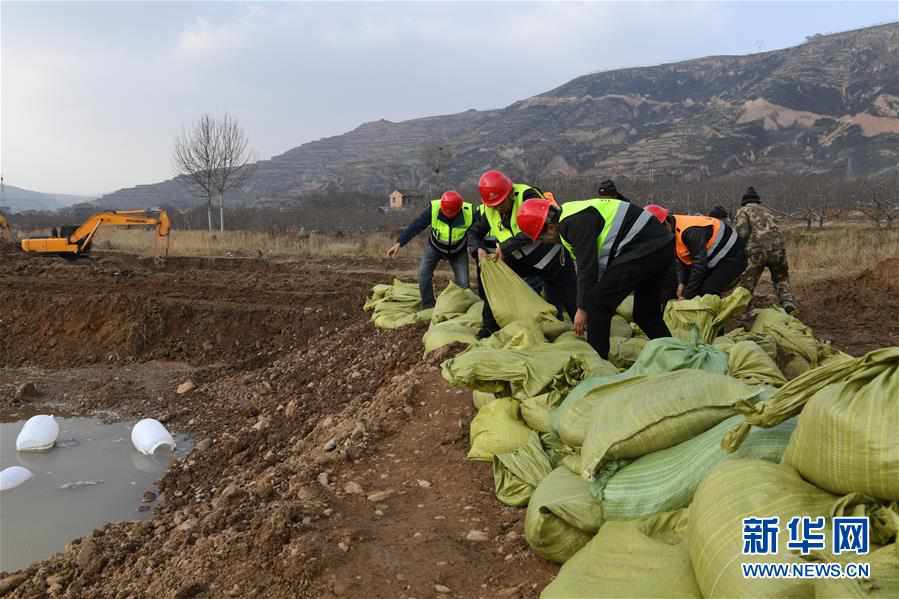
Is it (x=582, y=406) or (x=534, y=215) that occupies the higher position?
(x=534, y=215)

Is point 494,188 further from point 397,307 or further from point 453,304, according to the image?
point 397,307

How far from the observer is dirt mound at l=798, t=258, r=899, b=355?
19.3 feet

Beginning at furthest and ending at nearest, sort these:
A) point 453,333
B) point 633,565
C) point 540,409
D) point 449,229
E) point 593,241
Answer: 1. point 449,229
2. point 453,333
3. point 593,241
4. point 540,409
5. point 633,565

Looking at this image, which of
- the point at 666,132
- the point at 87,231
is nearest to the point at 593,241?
the point at 87,231

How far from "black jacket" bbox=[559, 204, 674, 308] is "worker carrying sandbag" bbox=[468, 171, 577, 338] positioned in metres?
0.84

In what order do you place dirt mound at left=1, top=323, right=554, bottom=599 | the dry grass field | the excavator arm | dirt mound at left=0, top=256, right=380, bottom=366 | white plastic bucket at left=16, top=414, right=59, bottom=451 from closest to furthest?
dirt mound at left=1, top=323, right=554, bottom=599
white plastic bucket at left=16, top=414, right=59, bottom=451
dirt mound at left=0, top=256, right=380, bottom=366
the dry grass field
the excavator arm

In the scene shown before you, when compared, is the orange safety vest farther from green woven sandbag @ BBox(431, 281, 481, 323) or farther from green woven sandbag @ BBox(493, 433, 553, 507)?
green woven sandbag @ BBox(493, 433, 553, 507)

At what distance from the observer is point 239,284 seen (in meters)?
11.2

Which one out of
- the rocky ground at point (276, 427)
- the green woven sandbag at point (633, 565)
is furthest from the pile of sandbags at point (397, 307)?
the green woven sandbag at point (633, 565)

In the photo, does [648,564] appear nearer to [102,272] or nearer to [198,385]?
[198,385]

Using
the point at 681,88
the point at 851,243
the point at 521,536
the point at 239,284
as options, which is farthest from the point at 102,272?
the point at 681,88

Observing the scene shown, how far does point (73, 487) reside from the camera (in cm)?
470

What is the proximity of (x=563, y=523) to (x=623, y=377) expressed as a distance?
70cm

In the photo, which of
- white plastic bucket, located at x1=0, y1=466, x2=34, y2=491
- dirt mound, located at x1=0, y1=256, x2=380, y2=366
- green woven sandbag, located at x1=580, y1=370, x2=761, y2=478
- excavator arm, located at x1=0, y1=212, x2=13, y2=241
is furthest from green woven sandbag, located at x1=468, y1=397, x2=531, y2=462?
excavator arm, located at x1=0, y1=212, x2=13, y2=241
